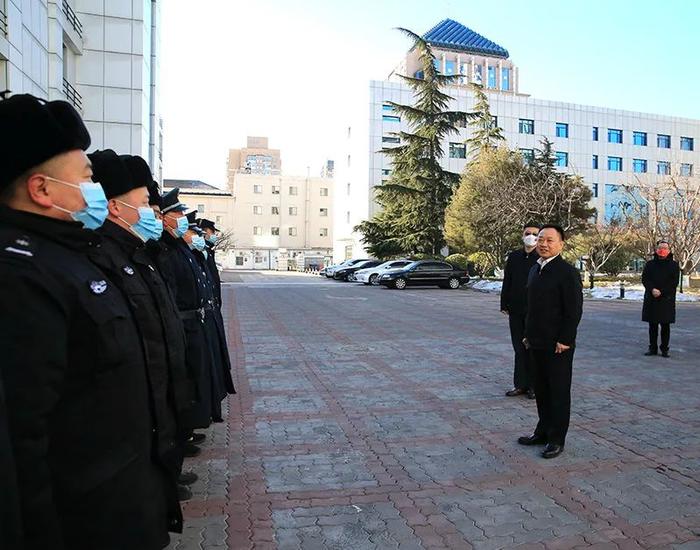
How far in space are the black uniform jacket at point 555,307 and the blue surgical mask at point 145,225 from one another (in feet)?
10.5

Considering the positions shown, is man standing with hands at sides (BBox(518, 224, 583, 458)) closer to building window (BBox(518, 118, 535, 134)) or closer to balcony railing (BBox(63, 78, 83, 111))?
balcony railing (BBox(63, 78, 83, 111))

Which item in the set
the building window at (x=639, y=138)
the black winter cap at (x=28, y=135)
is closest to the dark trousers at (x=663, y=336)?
the black winter cap at (x=28, y=135)

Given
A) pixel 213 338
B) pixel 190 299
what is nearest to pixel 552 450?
pixel 213 338

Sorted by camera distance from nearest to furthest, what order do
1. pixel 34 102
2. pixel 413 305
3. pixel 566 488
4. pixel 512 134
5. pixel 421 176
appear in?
pixel 34 102 → pixel 566 488 → pixel 413 305 → pixel 421 176 → pixel 512 134

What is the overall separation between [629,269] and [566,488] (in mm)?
45924

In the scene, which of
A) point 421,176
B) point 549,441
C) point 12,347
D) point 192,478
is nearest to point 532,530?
point 549,441

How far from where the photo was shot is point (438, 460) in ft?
15.1

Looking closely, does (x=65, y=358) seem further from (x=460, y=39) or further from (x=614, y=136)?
(x=460, y=39)

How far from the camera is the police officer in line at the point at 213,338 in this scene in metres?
4.98

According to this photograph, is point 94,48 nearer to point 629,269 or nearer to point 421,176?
point 421,176

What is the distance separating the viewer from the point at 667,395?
6.77 metres

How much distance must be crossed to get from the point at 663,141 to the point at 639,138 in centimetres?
326

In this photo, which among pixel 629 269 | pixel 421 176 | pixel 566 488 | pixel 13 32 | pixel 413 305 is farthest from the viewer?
pixel 629 269

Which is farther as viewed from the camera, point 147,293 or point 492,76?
point 492,76
